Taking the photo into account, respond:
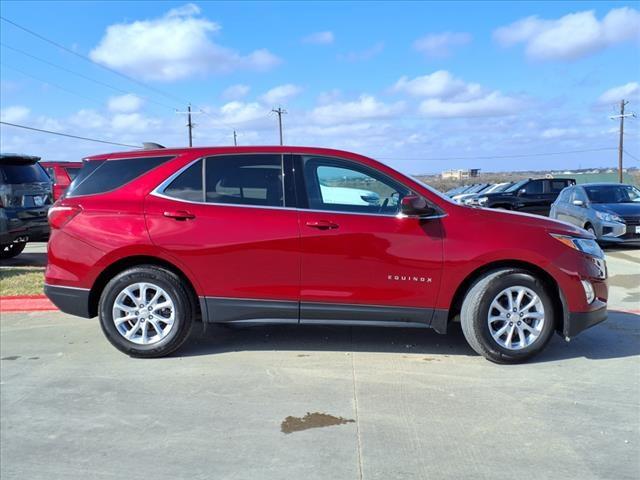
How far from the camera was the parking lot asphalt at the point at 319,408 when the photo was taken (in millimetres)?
3150

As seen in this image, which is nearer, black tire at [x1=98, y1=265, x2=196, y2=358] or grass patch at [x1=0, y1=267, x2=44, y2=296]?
black tire at [x1=98, y1=265, x2=196, y2=358]

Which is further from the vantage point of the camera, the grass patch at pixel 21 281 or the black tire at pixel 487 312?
the grass patch at pixel 21 281

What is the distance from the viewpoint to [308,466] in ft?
10.2

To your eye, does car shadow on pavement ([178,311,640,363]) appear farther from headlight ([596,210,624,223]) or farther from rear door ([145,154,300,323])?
headlight ([596,210,624,223])

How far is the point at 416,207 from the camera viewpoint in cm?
453

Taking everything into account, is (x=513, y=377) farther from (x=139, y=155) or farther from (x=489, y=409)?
(x=139, y=155)

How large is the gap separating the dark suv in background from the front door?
1580cm

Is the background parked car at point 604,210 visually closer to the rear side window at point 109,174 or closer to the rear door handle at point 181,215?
the rear door handle at point 181,215

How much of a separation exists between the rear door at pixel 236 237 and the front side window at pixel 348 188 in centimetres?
26

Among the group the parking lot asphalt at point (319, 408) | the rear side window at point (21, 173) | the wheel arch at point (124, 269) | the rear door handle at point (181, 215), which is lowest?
the parking lot asphalt at point (319, 408)

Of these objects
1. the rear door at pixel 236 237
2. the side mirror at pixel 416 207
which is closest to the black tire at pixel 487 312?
the side mirror at pixel 416 207

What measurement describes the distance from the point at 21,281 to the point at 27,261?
10.1ft

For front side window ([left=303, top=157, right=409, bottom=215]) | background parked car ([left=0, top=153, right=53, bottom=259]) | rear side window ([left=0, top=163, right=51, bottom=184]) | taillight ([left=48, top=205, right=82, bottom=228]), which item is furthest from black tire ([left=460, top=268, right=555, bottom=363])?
rear side window ([left=0, top=163, right=51, bottom=184])

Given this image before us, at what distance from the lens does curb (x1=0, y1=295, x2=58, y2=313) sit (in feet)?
21.9
